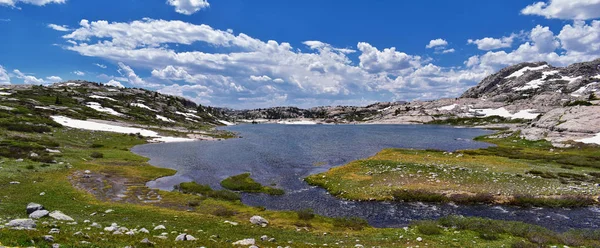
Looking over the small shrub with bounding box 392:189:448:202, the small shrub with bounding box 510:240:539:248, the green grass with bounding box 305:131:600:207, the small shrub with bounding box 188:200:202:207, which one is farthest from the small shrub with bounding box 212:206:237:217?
the small shrub with bounding box 510:240:539:248

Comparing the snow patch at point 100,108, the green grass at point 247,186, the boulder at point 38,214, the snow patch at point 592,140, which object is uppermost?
the snow patch at point 100,108

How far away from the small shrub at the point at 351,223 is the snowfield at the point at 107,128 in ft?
348

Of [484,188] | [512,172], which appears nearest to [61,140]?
[484,188]

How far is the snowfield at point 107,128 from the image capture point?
118m

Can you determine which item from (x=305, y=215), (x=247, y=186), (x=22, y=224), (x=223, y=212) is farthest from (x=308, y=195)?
(x=22, y=224)

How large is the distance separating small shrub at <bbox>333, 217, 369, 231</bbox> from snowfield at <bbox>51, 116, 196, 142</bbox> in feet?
348

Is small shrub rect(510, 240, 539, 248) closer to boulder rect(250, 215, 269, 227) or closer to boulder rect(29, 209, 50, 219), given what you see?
boulder rect(250, 215, 269, 227)

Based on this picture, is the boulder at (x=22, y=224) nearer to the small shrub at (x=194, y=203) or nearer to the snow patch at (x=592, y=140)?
the small shrub at (x=194, y=203)

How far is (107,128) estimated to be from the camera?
126312 millimetres

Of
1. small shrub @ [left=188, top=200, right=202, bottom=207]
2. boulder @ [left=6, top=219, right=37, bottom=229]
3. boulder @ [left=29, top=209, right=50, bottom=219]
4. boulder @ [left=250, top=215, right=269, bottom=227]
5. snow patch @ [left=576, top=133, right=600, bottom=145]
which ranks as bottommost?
small shrub @ [left=188, top=200, right=202, bottom=207]

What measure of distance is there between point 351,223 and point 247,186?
2301 cm

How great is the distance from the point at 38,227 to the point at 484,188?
48489 mm

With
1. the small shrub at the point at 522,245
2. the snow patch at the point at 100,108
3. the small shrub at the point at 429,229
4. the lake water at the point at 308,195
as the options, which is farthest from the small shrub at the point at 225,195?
the snow patch at the point at 100,108

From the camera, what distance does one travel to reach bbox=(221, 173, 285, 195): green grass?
4882 cm
